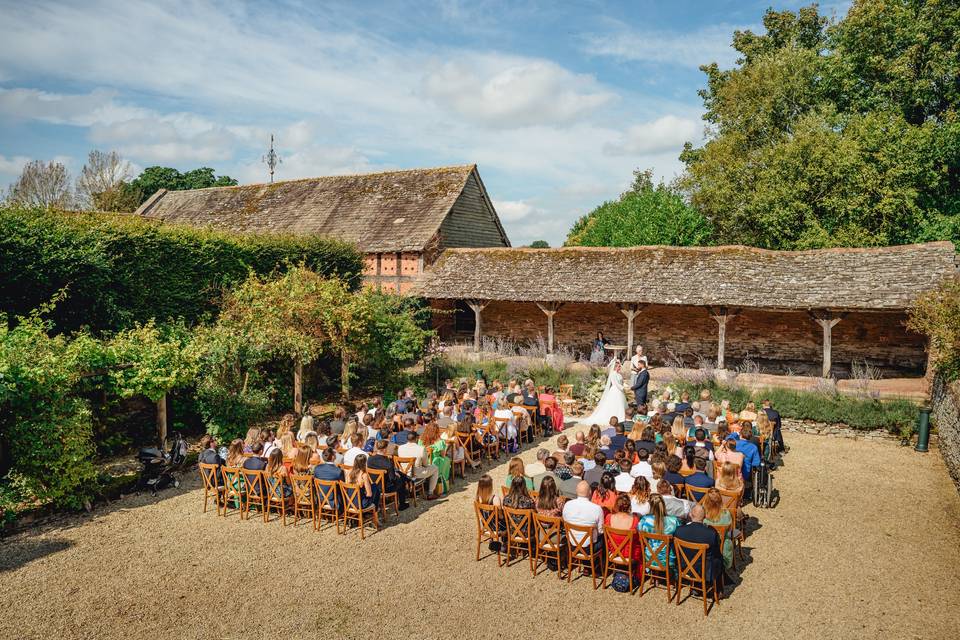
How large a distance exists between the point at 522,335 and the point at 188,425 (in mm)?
12878

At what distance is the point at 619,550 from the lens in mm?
6836

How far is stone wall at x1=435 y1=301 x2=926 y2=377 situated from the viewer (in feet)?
60.1

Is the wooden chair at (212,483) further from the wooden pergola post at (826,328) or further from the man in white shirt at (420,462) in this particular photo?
the wooden pergola post at (826,328)

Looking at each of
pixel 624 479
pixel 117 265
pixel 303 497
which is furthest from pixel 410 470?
pixel 117 265

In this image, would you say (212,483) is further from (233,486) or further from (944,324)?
(944,324)

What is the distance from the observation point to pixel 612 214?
3938 centimetres

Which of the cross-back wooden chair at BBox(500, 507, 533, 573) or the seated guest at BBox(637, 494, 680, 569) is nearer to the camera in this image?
the seated guest at BBox(637, 494, 680, 569)

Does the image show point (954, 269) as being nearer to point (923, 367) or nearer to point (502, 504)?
point (923, 367)

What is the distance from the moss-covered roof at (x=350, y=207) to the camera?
2480 centimetres

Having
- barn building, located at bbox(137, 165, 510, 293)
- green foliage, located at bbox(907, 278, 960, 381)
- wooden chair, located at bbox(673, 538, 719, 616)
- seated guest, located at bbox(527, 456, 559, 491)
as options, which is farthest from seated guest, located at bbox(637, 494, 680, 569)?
barn building, located at bbox(137, 165, 510, 293)

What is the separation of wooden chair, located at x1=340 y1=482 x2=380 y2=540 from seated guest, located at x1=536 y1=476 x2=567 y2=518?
8.44 feet

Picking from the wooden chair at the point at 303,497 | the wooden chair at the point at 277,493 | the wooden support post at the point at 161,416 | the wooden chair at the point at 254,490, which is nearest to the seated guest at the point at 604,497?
the wooden chair at the point at 303,497

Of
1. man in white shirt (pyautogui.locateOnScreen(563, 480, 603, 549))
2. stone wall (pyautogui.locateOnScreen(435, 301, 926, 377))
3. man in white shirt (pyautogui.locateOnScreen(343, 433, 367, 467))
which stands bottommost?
man in white shirt (pyautogui.locateOnScreen(563, 480, 603, 549))

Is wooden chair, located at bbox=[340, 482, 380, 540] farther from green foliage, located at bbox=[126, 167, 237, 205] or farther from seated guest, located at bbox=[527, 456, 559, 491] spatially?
green foliage, located at bbox=[126, 167, 237, 205]
